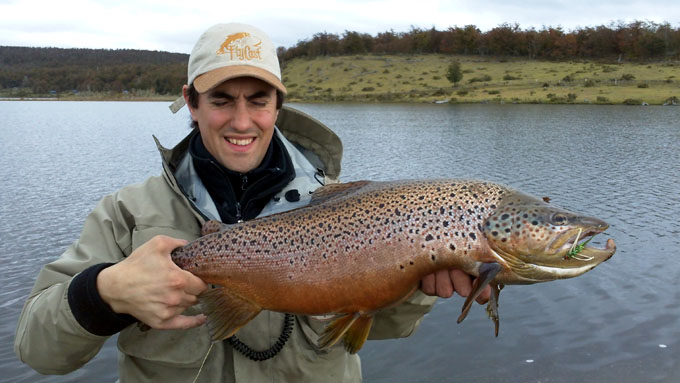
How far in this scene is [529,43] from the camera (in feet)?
305

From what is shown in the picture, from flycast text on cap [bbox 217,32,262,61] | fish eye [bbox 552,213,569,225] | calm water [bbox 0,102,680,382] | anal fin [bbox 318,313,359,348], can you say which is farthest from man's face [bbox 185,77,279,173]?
calm water [bbox 0,102,680,382]

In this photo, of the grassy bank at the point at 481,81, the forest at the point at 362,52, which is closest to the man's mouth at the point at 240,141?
the grassy bank at the point at 481,81

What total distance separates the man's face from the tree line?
8878 cm

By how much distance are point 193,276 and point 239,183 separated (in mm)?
827

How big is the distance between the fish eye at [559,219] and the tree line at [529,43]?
88.5 meters

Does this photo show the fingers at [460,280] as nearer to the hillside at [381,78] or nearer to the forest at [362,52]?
the hillside at [381,78]

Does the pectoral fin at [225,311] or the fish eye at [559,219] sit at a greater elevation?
the fish eye at [559,219]

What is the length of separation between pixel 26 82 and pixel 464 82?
95.1 metres

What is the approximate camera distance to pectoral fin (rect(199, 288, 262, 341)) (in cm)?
253

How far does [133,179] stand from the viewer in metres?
17.7

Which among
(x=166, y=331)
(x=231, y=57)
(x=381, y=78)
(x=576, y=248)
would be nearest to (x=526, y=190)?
(x=576, y=248)

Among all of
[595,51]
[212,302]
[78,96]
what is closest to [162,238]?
[212,302]

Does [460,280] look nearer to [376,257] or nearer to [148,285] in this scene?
[376,257]

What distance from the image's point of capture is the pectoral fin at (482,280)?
2.40 m
